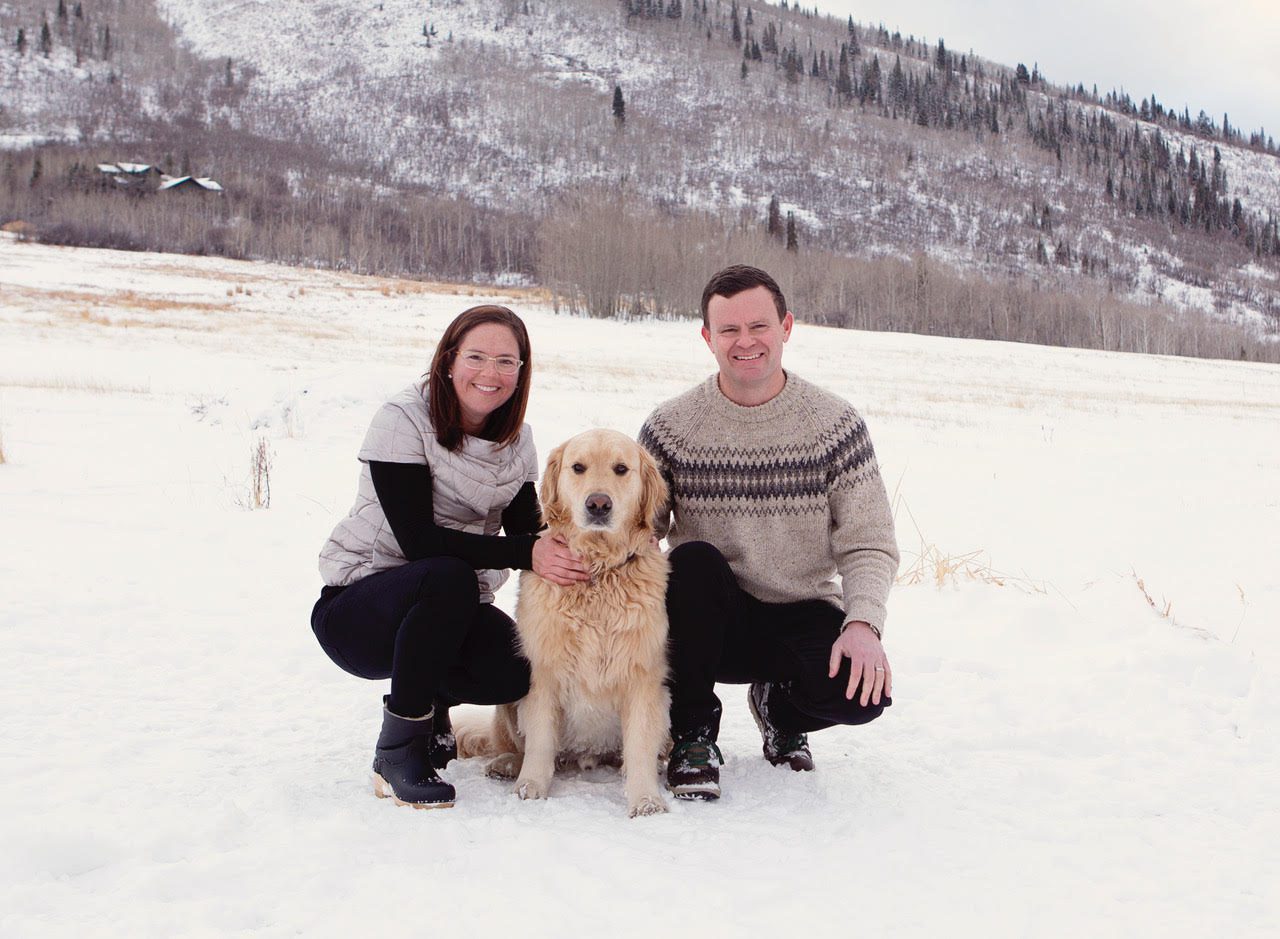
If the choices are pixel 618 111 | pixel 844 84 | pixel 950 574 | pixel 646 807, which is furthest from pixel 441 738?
pixel 844 84

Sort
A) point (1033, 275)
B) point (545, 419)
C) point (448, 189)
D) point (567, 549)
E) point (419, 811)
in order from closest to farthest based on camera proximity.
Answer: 1. point (419, 811)
2. point (567, 549)
3. point (545, 419)
4. point (1033, 275)
5. point (448, 189)

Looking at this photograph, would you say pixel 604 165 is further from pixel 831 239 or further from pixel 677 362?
pixel 677 362

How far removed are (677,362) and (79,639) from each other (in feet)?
73.3

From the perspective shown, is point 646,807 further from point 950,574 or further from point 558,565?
point 950,574

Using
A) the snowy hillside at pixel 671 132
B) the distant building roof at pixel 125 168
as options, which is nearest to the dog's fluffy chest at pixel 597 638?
the snowy hillside at pixel 671 132

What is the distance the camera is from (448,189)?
103m

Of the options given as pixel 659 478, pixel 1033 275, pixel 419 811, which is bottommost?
pixel 419 811

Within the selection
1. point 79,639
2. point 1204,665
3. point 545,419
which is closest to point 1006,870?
point 1204,665

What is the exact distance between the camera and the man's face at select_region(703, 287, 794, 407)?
3152 mm

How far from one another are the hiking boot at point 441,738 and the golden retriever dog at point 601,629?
8.0 inches

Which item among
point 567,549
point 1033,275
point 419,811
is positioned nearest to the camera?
point 419,811

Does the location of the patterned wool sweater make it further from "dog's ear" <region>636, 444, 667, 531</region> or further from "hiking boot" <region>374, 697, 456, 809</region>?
"hiking boot" <region>374, 697, 456, 809</region>

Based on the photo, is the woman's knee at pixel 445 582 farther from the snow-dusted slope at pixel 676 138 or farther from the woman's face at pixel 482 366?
the snow-dusted slope at pixel 676 138

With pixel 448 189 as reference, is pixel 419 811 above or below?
below
